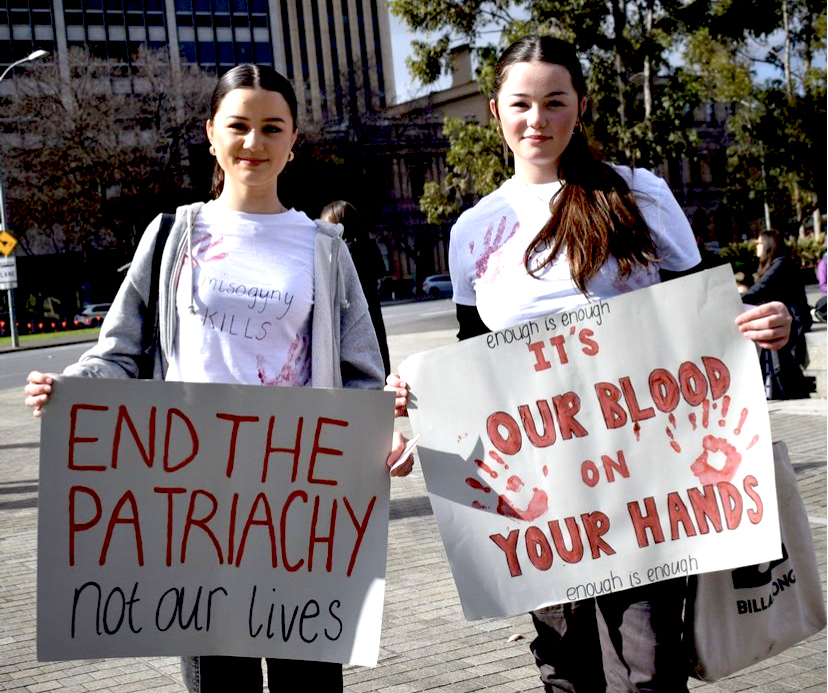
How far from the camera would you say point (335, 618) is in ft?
9.05

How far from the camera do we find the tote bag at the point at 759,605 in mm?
2662

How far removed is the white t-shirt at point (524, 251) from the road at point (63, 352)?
1804 cm

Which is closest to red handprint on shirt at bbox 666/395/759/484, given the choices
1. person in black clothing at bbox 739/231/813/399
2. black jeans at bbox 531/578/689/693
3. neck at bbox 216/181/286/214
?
black jeans at bbox 531/578/689/693

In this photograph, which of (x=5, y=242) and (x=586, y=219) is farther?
(x=5, y=242)

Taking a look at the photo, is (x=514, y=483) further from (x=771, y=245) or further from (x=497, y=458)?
(x=771, y=245)

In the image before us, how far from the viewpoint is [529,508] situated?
274 cm

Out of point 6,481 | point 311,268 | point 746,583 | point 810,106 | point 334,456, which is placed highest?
point 810,106

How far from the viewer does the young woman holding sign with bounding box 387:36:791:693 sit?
8.73 feet

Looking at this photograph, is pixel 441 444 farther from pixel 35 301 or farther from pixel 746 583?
pixel 35 301

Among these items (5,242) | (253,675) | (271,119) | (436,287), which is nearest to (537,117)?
(271,119)

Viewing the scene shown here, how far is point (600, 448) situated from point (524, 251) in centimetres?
48

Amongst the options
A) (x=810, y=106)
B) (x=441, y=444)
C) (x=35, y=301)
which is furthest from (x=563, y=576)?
(x=35, y=301)

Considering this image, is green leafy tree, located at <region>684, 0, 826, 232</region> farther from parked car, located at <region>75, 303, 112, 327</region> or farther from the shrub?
parked car, located at <region>75, 303, 112, 327</region>

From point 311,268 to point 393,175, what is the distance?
201 feet
